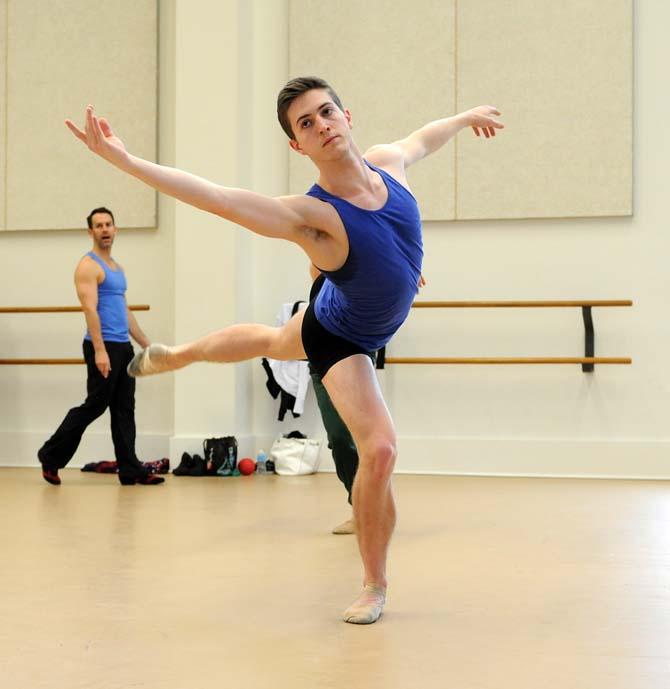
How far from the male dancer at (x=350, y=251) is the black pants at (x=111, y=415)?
10.0ft

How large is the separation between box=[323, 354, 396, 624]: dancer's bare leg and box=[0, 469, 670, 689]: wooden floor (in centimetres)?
12

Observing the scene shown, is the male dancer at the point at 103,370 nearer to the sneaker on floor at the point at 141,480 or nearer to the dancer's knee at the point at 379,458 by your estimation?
the sneaker on floor at the point at 141,480

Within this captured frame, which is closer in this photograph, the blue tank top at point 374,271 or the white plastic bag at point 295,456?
the blue tank top at point 374,271

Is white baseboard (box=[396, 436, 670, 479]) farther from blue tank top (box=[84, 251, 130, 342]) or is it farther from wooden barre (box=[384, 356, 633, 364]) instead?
blue tank top (box=[84, 251, 130, 342])

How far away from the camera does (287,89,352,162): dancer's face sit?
2.43 meters

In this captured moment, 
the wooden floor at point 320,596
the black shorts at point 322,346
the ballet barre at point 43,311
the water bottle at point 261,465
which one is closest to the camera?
the wooden floor at point 320,596

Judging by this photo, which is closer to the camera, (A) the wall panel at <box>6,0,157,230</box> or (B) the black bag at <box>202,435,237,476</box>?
(B) the black bag at <box>202,435,237,476</box>

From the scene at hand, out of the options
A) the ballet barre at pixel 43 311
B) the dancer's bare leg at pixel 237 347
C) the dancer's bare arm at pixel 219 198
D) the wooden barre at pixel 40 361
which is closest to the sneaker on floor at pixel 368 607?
the dancer's bare leg at pixel 237 347

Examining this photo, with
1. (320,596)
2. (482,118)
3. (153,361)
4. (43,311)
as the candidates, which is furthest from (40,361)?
(320,596)

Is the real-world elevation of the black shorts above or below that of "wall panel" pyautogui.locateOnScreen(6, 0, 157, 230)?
below

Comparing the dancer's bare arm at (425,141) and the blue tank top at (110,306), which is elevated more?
the dancer's bare arm at (425,141)

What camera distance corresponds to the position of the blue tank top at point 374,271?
2383 millimetres

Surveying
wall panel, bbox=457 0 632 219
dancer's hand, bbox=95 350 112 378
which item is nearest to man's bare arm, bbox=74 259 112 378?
dancer's hand, bbox=95 350 112 378

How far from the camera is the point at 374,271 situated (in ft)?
7.90
